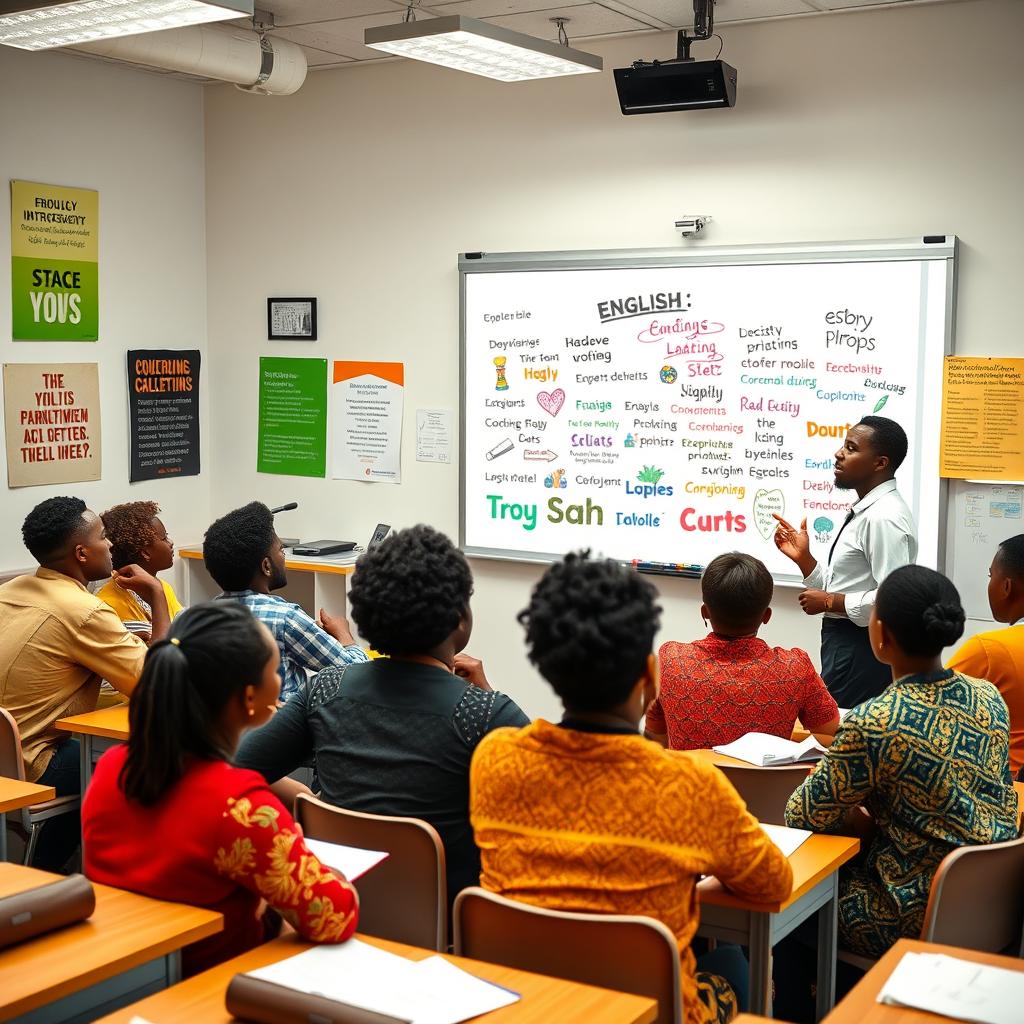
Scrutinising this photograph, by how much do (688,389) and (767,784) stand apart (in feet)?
8.73

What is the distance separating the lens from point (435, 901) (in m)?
2.30

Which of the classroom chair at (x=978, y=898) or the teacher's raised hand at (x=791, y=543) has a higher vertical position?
the teacher's raised hand at (x=791, y=543)

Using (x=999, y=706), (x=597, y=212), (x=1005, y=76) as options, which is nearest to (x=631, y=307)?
(x=597, y=212)

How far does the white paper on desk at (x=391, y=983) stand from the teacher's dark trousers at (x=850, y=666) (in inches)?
101

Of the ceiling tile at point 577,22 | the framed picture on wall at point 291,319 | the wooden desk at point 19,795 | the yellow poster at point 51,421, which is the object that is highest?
the ceiling tile at point 577,22

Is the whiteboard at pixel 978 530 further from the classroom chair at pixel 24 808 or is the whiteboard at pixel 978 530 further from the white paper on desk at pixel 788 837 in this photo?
the classroom chair at pixel 24 808

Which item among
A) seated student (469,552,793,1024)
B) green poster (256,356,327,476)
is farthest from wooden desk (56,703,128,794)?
green poster (256,356,327,476)

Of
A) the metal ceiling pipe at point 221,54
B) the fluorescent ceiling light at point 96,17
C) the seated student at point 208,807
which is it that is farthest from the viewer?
the metal ceiling pipe at point 221,54

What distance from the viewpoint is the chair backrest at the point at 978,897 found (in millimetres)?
2221

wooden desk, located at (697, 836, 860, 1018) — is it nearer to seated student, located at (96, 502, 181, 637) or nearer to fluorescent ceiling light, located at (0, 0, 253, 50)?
seated student, located at (96, 502, 181, 637)

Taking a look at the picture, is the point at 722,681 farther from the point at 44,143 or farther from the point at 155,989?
the point at 44,143

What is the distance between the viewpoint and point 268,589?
11.8ft

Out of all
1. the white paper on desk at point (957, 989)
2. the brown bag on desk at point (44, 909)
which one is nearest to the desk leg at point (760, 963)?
the white paper on desk at point (957, 989)

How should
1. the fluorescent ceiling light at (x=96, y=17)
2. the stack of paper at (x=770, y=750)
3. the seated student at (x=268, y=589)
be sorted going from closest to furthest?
the stack of paper at (x=770, y=750), the seated student at (x=268, y=589), the fluorescent ceiling light at (x=96, y=17)
